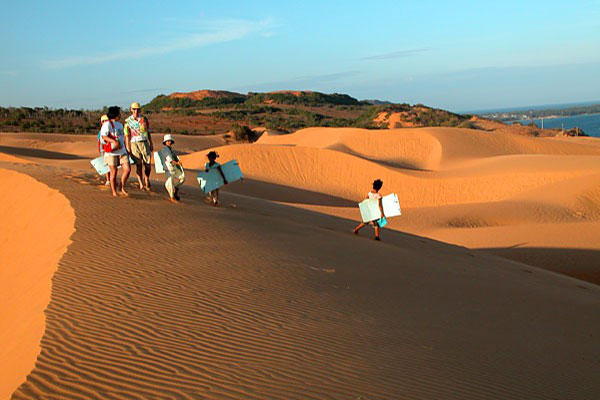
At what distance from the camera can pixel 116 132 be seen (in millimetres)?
10273

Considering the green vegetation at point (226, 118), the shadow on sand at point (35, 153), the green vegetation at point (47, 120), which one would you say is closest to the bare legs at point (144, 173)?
the shadow on sand at point (35, 153)

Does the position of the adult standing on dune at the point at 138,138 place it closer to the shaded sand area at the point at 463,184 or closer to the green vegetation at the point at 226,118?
the shaded sand area at the point at 463,184

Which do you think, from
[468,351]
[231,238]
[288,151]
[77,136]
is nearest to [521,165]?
[288,151]

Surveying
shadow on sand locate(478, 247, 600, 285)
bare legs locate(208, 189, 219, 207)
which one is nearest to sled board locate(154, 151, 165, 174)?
bare legs locate(208, 189, 219, 207)

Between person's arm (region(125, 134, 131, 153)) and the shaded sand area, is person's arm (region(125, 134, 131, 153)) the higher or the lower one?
the higher one

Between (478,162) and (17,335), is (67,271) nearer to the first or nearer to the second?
(17,335)

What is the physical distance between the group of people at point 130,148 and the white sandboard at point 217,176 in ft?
0.36

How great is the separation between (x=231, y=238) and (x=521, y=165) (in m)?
24.4

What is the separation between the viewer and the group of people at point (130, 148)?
33.6 feet

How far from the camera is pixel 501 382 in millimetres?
5027

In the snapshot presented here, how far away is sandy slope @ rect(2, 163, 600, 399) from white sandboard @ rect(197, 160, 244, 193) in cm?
214

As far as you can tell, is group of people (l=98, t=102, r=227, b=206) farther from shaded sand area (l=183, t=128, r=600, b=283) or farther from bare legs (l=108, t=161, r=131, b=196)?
shaded sand area (l=183, t=128, r=600, b=283)

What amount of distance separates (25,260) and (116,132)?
3.13m

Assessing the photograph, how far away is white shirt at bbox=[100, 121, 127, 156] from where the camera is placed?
10.2 m
